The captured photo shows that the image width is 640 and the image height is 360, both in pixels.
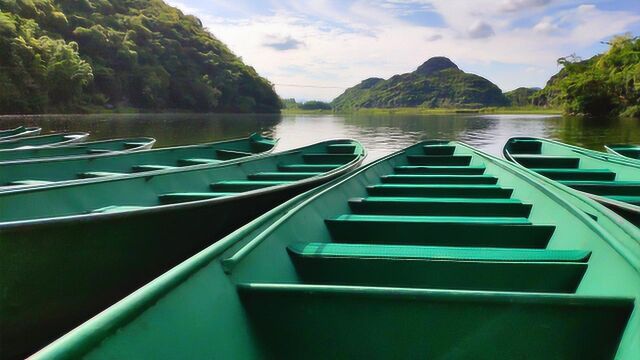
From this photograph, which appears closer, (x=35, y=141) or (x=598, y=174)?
(x=598, y=174)

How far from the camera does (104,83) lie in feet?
291

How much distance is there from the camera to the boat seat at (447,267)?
2.98m

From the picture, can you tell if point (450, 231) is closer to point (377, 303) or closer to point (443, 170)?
point (377, 303)

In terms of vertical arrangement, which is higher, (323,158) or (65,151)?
(65,151)

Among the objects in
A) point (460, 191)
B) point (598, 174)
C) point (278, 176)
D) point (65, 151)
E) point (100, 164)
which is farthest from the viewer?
point (65, 151)

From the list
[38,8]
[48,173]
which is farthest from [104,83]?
[48,173]

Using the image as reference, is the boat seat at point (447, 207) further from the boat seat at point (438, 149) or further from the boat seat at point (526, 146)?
the boat seat at point (526, 146)

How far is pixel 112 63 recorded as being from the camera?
93.8m

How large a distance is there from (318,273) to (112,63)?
103725 millimetres

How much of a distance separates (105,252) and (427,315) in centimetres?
299

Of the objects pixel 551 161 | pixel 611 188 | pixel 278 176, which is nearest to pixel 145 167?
pixel 278 176

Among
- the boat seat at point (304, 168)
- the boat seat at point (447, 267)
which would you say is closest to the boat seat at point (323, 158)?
the boat seat at point (304, 168)

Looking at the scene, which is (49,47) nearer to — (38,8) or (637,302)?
(38,8)

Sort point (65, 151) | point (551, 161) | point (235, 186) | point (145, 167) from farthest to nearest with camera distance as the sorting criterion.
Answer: point (65, 151) → point (551, 161) → point (145, 167) → point (235, 186)
